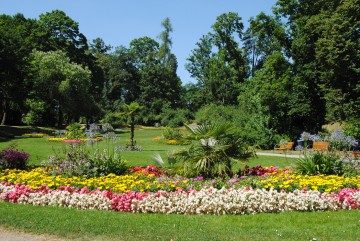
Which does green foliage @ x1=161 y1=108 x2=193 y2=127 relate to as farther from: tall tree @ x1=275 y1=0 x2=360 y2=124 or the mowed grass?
tall tree @ x1=275 y1=0 x2=360 y2=124

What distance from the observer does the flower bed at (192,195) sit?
6.90 meters

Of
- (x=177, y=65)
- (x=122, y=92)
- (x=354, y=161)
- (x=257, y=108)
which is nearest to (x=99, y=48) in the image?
(x=122, y=92)

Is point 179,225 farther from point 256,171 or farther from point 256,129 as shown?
point 256,129

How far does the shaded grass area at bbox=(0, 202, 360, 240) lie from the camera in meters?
5.32

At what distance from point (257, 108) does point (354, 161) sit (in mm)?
18760

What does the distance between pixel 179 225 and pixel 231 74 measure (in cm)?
4273

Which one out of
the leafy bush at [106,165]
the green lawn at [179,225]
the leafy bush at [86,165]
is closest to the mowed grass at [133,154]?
the leafy bush at [86,165]

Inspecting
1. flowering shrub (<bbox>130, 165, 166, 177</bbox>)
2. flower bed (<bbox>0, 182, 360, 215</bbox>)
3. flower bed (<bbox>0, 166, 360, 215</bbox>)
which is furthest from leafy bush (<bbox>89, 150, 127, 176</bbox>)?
flower bed (<bbox>0, 182, 360, 215</bbox>)

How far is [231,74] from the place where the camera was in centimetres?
4747

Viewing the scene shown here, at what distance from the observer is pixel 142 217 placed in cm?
644

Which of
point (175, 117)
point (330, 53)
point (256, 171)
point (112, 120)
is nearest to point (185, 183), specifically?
point (256, 171)

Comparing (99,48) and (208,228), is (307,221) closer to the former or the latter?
(208,228)

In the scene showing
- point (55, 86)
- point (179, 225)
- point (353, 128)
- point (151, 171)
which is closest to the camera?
point (179, 225)

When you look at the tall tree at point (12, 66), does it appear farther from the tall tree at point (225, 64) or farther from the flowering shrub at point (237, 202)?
the flowering shrub at point (237, 202)
